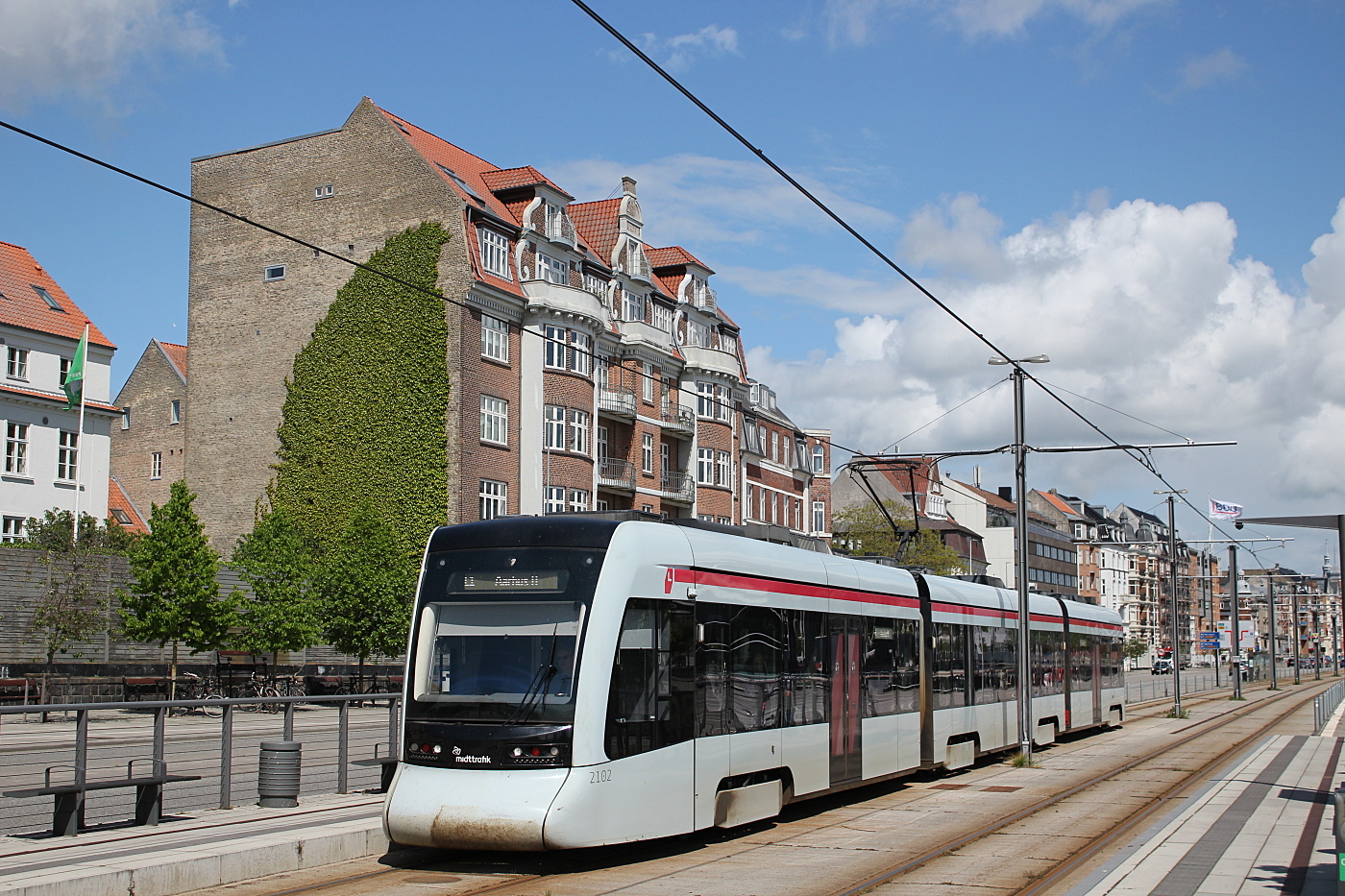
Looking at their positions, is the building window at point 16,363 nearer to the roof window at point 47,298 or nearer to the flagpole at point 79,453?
the flagpole at point 79,453

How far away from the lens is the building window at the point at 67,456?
156ft

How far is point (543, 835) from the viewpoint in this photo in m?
10.7

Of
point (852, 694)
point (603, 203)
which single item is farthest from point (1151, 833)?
point (603, 203)

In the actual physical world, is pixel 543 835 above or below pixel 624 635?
Result: below

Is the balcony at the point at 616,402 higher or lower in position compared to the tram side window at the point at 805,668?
higher

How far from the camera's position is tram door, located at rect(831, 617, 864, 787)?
615 inches

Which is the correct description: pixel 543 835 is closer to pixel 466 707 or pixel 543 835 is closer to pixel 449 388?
pixel 466 707

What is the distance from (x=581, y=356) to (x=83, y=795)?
3767 cm

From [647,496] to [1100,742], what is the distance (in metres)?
27.0

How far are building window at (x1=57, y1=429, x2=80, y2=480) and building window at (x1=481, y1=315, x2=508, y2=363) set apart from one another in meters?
14.7

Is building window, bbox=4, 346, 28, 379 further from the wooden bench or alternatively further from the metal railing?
the metal railing

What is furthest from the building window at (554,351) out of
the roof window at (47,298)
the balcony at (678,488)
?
the roof window at (47,298)

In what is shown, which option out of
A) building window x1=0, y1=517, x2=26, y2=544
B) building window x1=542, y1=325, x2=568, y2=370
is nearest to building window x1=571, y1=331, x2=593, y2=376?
building window x1=542, y1=325, x2=568, y2=370

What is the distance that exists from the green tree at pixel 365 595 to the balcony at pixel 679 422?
17.7 m
